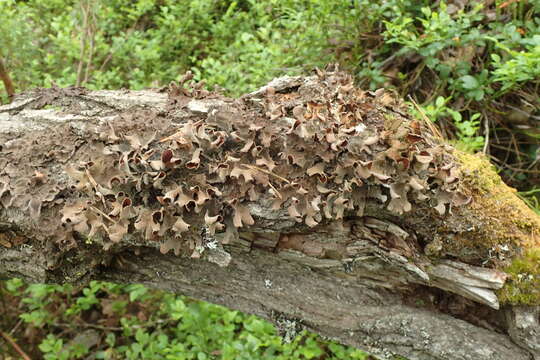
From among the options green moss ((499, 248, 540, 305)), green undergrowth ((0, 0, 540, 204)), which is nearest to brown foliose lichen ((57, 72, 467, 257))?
green moss ((499, 248, 540, 305))

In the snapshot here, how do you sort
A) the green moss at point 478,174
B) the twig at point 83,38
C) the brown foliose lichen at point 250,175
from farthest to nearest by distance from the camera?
1. the twig at point 83,38
2. the green moss at point 478,174
3. the brown foliose lichen at point 250,175

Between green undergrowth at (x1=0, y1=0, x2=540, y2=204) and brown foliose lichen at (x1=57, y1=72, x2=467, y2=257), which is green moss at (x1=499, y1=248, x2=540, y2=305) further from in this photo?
green undergrowth at (x1=0, y1=0, x2=540, y2=204)

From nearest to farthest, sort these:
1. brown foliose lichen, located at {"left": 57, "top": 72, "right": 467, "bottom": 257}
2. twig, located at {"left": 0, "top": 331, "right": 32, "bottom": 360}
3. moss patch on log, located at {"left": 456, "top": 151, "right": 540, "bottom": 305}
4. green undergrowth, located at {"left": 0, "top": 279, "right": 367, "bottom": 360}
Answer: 1. brown foliose lichen, located at {"left": 57, "top": 72, "right": 467, "bottom": 257}
2. moss patch on log, located at {"left": 456, "top": 151, "right": 540, "bottom": 305}
3. green undergrowth, located at {"left": 0, "top": 279, "right": 367, "bottom": 360}
4. twig, located at {"left": 0, "top": 331, "right": 32, "bottom": 360}

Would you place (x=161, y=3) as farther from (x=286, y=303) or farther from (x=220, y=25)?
(x=286, y=303)

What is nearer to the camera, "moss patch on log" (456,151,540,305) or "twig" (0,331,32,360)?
"moss patch on log" (456,151,540,305)

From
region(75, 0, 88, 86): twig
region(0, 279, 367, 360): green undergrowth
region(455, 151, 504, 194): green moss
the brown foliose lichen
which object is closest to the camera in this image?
the brown foliose lichen

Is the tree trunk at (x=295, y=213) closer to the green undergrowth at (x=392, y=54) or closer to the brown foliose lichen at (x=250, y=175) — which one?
the brown foliose lichen at (x=250, y=175)

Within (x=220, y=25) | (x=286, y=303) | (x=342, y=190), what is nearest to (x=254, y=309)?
(x=286, y=303)

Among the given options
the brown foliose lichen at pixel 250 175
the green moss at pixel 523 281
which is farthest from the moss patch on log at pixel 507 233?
the brown foliose lichen at pixel 250 175
